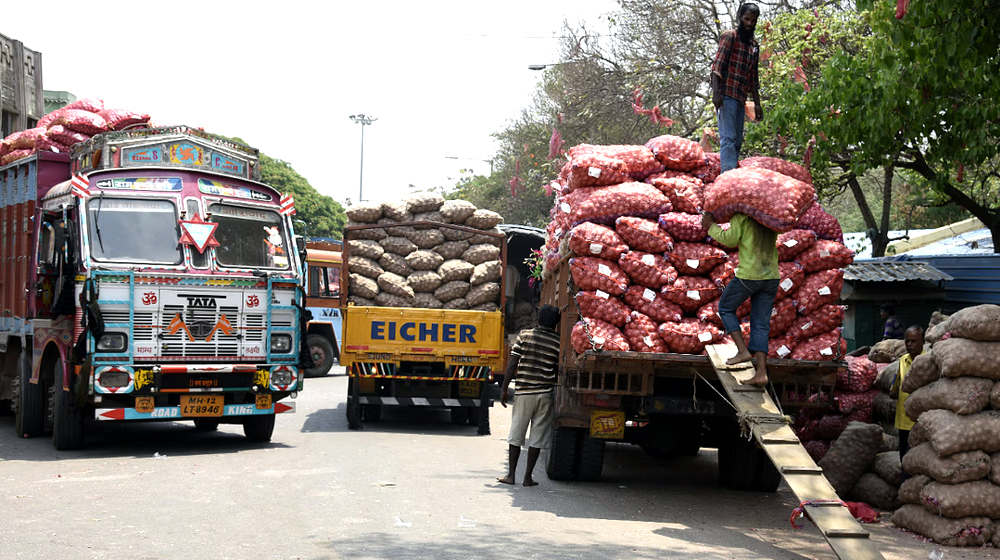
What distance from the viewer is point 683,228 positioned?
839cm

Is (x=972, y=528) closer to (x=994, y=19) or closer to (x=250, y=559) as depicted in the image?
(x=994, y=19)

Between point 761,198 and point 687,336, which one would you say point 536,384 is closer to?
point 687,336

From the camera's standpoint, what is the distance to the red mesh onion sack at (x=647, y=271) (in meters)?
8.20

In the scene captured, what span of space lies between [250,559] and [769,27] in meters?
14.5

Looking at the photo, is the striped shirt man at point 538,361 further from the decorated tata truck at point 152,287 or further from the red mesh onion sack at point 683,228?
the decorated tata truck at point 152,287

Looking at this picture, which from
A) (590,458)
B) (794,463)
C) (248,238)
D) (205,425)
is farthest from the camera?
(205,425)

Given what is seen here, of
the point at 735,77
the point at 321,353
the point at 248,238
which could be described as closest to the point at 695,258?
the point at 735,77

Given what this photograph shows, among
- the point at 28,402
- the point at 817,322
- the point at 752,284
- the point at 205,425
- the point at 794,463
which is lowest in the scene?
the point at 205,425

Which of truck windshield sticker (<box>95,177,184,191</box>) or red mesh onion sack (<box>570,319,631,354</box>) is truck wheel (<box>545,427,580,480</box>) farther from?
truck windshield sticker (<box>95,177,184,191</box>)

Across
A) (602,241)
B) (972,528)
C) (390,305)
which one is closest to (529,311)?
(390,305)

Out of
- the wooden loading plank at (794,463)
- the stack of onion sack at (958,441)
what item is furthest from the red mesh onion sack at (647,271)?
the stack of onion sack at (958,441)

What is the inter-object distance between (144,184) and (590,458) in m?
5.59

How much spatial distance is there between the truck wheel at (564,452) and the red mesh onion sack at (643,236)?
1984mm

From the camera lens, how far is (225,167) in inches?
468
